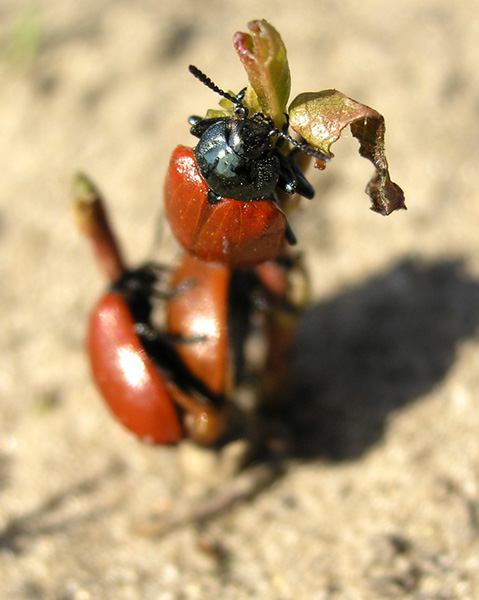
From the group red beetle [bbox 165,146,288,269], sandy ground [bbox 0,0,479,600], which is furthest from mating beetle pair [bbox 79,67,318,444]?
sandy ground [bbox 0,0,479,600]

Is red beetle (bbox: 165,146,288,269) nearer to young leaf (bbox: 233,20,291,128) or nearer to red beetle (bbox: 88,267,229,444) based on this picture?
young leaf (bbox: 233,20,291,128)

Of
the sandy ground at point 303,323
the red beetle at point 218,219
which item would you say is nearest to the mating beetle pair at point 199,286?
the red beetle at point 218,219

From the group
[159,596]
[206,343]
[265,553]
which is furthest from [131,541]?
[206,343]

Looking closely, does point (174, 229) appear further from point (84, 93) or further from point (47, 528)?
point (84, 93)

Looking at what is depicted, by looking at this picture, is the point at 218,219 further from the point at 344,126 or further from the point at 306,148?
the point at 344,126

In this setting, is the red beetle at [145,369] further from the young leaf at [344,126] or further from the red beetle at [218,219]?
the young leaf at [344,126]

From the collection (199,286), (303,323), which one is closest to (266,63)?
(199,286)
